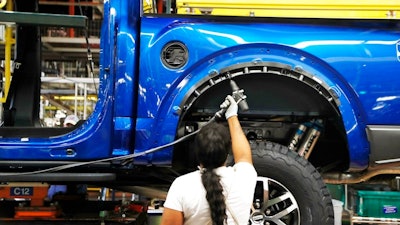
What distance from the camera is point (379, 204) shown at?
6398 millimetres

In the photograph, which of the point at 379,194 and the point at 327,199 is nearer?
the point at 327,199

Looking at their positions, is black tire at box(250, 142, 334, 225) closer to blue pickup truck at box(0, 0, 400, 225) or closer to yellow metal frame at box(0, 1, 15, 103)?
blue pickup truck at box(0, 0, 400, 225)

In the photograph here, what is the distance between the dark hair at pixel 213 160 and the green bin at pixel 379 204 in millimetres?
4675

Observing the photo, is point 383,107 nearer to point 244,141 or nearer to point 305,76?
point 305,76

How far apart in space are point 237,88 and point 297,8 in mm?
689

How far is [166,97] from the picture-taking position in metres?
3.18

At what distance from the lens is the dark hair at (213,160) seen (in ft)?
6.82

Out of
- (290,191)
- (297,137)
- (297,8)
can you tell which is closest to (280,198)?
(290,191)

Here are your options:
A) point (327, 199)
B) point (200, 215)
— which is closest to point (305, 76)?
point (327, 199)

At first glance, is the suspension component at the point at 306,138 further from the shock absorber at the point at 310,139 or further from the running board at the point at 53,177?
the running board at the point at 53,177

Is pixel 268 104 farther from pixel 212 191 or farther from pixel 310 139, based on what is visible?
pixel 212 191

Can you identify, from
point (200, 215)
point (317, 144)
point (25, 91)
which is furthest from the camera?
point (25, 91)

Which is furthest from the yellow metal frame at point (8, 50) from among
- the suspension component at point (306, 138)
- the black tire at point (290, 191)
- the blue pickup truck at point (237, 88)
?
the suspension component at point (306, 138)

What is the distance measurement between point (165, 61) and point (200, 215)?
1.30 meters
